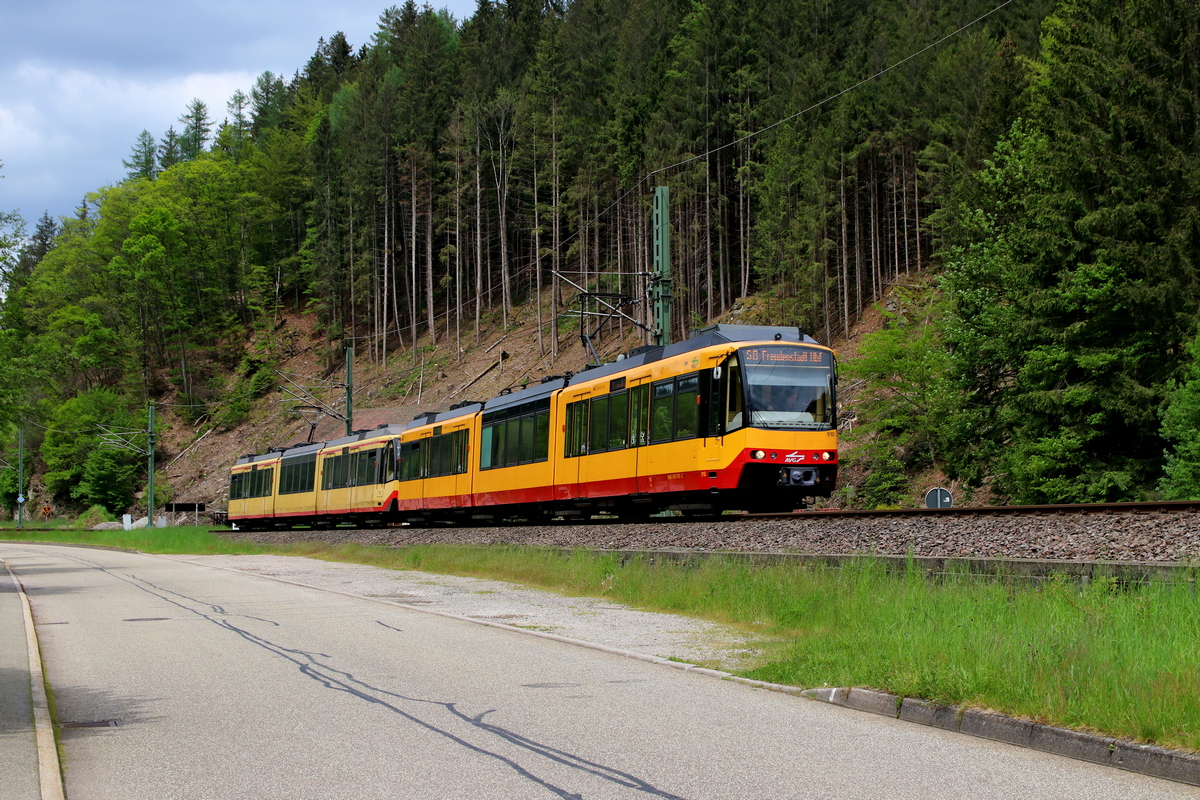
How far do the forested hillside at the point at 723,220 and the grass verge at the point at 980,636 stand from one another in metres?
12.4

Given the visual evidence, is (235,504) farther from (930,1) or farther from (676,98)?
(930,1)

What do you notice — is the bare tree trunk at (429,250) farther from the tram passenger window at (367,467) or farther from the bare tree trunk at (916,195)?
the tram passenger window at (367,467)

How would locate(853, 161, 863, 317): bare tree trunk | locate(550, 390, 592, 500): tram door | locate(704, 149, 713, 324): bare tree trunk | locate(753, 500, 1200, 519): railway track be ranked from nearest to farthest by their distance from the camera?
locate(753, 500, 1200, 519): railway track, locate(550, 390, 592, 500): tram door, locate(853, 161, 863, 317): bare tree trunk, locate(704, 149, 713, 324): bare tree trunk

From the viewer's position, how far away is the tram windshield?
19859 millimetres

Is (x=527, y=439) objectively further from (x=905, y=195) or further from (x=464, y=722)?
(x=905, y=195)

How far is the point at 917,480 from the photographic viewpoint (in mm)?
40156

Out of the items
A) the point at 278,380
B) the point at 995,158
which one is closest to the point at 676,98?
the point at 995,158

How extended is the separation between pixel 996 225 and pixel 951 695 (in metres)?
32.2

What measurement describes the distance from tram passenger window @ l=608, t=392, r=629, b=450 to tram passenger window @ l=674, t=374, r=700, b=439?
1.91 meters

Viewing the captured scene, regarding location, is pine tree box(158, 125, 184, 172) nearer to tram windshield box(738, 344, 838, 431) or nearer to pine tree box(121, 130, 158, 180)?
pine tree box(121, 130, 158, 180)

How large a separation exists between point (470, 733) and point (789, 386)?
1427cm

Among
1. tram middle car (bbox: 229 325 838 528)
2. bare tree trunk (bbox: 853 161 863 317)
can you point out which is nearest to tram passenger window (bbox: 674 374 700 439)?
tram middle car (bbox: 229 325 838 528)

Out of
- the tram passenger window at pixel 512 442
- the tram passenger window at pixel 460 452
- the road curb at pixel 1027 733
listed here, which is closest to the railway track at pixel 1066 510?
the road curb at pixel 1027 733

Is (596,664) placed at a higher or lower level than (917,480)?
lower
